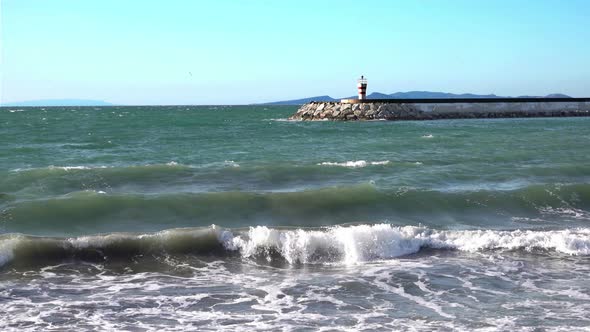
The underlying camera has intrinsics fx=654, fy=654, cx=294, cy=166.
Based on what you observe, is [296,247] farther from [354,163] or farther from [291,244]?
[354,163]

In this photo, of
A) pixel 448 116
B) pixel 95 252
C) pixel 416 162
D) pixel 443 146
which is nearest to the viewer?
pixel 95 252

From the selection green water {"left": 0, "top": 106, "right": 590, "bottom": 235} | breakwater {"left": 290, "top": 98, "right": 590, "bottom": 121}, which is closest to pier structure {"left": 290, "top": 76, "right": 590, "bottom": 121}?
breakwater {"left": 290, "top": 98, "right": 590, "bottom": 121}

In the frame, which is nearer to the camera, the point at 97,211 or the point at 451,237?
the point at 451,237

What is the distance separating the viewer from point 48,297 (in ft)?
23.7

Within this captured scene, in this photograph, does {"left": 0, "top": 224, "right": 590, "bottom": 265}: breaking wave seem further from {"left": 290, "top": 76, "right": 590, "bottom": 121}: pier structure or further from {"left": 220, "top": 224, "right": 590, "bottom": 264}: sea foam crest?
{"left": 290, "top": 76, "right": 590, "bottom": 121}: pier structure

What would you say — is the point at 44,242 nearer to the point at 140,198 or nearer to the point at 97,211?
the point at 97,211

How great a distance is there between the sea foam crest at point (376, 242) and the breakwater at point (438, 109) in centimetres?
3923

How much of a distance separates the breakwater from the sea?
103 feet

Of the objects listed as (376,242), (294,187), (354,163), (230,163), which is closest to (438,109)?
(354,163)

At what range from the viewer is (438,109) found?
52156 millimetres

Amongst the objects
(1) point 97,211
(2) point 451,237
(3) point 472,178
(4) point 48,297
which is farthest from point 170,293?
(3) point 472,178

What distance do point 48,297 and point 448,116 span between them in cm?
4744

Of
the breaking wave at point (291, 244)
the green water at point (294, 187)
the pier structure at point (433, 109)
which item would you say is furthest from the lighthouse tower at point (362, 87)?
the breaking wave at point (291, 244)

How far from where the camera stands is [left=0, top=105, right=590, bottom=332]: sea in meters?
6.62
